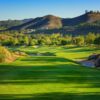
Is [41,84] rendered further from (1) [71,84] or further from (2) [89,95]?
(2) [89,95]

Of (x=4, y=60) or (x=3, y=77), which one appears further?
(x=4, y=60)

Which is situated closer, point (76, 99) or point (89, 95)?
point (76, 99)

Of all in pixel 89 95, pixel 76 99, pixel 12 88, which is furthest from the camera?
pixel 12 88

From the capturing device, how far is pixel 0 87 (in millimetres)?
23828

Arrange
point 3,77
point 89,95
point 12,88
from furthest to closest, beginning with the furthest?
point 3,77 < point 12,88 < point 89,95

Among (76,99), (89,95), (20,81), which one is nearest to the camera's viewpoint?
(76,99)

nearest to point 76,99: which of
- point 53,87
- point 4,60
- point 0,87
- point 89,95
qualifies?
point 89,95

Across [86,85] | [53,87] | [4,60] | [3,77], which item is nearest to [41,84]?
[53,87]

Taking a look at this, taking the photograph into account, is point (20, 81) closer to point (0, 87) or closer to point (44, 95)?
point (0, 87)

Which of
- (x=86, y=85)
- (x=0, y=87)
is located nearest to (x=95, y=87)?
(x=86, y=85)

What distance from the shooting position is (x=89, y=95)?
826 inches

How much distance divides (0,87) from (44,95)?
418 cm

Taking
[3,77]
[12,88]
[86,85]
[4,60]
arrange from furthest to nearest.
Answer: [4,60], [3,77], [86,85], [12,88]

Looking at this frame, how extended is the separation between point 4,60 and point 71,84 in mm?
26817
